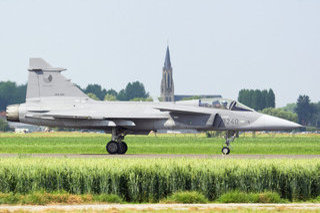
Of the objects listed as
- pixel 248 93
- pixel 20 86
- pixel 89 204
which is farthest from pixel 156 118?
pixel 248 93

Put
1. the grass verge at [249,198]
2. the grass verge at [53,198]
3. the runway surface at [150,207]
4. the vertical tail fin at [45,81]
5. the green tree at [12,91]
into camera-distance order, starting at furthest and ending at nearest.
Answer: the green tree at [12,91], the vertical tail fin at [45,81], the grass verge at [249,198], the grass verge at [53,198], the runway surface at [150,207]

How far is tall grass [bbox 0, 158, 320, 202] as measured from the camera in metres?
17.0

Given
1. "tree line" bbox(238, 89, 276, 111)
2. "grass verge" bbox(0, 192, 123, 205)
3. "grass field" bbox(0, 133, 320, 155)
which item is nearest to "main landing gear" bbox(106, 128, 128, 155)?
"grass field" bbox(0, 133, 320, 155)

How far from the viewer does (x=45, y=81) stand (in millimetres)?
35031

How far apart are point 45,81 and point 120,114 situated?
4.58m

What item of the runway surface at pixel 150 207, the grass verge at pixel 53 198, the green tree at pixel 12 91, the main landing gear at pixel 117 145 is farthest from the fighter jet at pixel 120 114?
the green tree at pixel 12 91

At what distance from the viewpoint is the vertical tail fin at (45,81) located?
34969mm

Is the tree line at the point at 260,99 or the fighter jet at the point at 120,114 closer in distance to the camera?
the fighter jet at the point at 120,114

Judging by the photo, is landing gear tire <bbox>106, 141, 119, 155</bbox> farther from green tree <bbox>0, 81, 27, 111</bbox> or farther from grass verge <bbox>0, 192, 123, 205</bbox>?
green tree <bbox>0, 81, 27, 111</bbox>

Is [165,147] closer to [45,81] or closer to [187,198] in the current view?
[45,81]

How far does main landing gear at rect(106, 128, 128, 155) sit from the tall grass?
1557 cm

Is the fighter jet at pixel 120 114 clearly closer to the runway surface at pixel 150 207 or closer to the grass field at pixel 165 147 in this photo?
the grass field at pixel 165 147

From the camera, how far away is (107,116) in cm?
3338

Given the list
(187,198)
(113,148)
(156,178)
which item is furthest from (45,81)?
(187,198)
